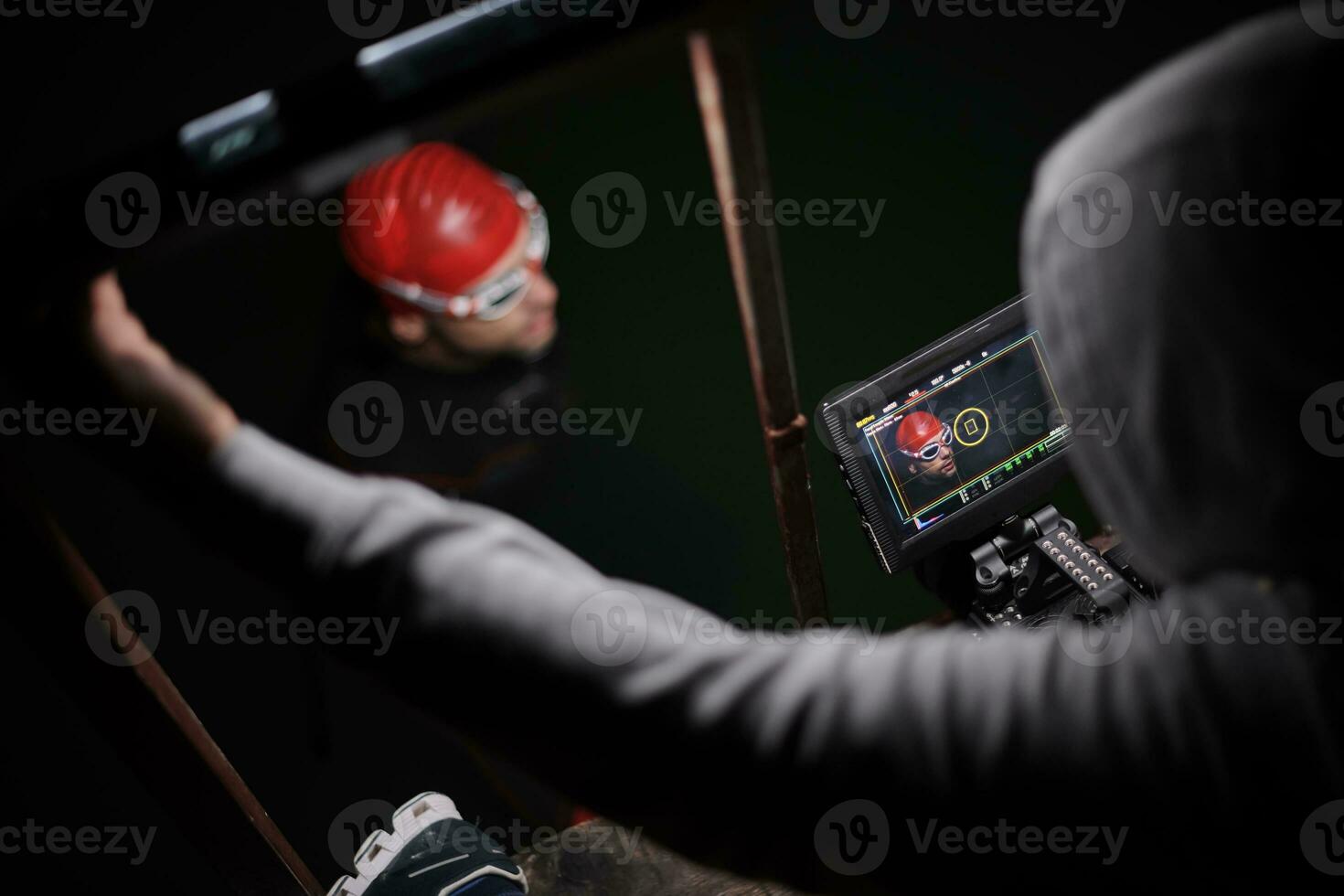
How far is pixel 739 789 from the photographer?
55 centimetres

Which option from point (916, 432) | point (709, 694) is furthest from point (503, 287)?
point (709, 694)

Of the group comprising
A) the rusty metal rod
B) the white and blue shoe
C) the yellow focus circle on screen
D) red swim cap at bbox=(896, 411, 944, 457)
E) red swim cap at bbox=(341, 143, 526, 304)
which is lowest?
the white and blue shoe

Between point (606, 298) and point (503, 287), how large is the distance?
0.26 meters

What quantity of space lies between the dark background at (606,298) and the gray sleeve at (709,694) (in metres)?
1.63

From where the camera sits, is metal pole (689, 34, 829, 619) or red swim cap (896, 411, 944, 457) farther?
red swim cap (896, 411, 944, 457)

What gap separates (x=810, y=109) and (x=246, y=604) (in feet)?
5.72

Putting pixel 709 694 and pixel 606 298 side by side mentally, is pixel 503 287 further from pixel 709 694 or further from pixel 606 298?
pixel 709 694

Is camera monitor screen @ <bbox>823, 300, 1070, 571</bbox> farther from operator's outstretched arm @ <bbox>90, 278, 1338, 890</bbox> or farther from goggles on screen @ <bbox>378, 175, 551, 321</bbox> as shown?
operator's outstretched arm @ <bbox>90, 278, 1338, 890</bbox>

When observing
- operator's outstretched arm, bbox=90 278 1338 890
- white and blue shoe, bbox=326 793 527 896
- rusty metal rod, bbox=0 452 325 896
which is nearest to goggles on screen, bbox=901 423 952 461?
white and blue shoe, bbox=326 793 527 896

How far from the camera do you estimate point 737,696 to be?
1.78 feet

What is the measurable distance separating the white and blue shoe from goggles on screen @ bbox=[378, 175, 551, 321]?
117cm

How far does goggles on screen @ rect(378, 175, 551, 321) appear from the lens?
2.52 m

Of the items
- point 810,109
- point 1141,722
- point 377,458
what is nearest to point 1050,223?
point 1141,722

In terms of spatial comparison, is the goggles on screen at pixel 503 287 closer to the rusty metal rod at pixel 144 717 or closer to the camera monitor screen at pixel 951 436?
the camera monitor screen at pixel 951 436
